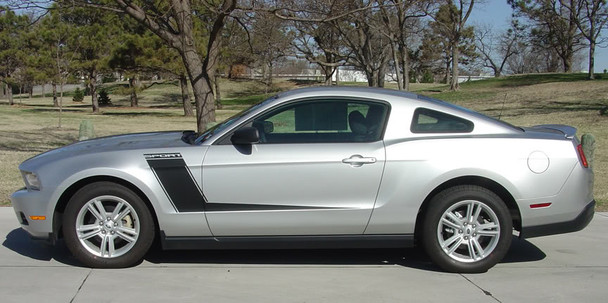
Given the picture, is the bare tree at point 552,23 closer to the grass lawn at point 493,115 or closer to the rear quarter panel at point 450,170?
the grass lawn at point 493,115

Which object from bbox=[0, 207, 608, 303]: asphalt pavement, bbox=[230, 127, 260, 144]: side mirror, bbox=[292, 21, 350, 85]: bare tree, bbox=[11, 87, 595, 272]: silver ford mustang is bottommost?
bbox=[0, 207, 608, 303]: asphalt pavement

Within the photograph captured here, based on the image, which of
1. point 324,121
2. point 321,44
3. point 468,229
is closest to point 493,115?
point 321,44

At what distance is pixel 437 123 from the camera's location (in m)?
5.11

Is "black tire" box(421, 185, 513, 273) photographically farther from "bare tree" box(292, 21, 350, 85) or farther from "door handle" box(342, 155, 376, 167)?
"bare tree" box(292, 21, 350, 85)

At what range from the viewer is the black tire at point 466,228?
492 centimetres

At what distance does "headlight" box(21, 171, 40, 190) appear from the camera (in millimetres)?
4980

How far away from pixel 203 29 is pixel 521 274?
29053 millimetres

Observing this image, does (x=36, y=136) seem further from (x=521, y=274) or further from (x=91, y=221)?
(x=521, y=274)

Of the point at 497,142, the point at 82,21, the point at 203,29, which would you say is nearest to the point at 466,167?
the point at 497,142

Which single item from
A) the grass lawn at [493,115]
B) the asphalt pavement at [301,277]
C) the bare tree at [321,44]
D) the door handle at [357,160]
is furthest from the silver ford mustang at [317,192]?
the bare tree at [321,44]

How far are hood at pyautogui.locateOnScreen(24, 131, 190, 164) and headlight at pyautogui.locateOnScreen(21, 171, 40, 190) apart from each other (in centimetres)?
16

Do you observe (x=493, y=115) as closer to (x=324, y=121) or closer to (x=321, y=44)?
(x=321, y=44)

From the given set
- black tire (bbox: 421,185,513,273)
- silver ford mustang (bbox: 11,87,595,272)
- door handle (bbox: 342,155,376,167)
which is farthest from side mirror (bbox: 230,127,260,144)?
black tire (bbox: 421,185,513,273)

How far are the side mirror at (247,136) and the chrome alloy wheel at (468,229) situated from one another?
170cm
